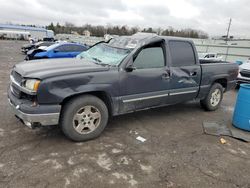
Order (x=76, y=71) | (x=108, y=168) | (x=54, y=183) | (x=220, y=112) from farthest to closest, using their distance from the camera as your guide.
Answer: (x=220, y=112), (x=76, y=71), (x=108, y=168), (x=54, y=183)

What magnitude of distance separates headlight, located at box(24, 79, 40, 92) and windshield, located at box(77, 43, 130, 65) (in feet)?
4.49

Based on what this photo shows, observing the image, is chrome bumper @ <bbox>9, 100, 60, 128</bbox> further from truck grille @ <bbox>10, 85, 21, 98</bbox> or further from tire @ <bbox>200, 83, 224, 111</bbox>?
tire @ <bbox>200, 83, 224, 111</bbox>

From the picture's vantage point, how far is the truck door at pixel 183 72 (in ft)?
16.0

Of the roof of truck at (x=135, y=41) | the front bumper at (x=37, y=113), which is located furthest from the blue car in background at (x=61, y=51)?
the front bumper at (x=37, y=113)

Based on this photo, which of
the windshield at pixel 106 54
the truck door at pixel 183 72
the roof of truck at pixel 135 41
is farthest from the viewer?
the truck door at pixel 183 72

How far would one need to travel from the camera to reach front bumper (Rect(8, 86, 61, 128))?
3338mm

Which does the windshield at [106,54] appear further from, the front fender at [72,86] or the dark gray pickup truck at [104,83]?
the front fender at [72,86]

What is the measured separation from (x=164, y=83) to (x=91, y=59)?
1.61 m

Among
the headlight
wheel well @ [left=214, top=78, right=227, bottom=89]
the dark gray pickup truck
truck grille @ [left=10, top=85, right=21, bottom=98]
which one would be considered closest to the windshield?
the dark gray pickup truck

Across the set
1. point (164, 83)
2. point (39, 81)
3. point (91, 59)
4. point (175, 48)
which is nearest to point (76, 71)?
point (39, 81)

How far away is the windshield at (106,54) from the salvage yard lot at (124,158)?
1.38 m

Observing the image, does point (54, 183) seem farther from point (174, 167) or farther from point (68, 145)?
Answer: point (174, 167)

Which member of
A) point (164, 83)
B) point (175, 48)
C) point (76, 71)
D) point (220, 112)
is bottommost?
point (220, 112)

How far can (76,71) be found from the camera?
3.63 meters
